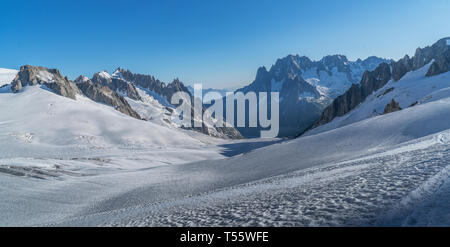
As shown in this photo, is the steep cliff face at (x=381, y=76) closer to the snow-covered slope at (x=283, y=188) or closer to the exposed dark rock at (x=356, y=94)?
the exposed dark rock at (x=356, y=94)

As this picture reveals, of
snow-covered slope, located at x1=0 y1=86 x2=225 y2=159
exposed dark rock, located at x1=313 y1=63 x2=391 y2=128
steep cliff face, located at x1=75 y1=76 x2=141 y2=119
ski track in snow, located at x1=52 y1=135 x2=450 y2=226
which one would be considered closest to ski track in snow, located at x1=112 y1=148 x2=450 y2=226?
ski track in snow, located at x1=52 y1=135 x2=450 y2=226

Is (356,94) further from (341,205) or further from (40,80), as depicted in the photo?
(40,80)

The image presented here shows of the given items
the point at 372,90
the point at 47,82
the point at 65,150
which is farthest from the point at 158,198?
the point at 372,90

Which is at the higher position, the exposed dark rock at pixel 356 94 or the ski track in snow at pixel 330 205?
the exposed dark rock at pixel 356 94

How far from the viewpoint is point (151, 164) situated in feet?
118

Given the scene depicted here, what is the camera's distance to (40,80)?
9450 cm

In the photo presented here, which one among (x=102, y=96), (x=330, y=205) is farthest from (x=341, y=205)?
(x=102, y=96)

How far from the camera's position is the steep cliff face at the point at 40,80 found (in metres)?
88.9

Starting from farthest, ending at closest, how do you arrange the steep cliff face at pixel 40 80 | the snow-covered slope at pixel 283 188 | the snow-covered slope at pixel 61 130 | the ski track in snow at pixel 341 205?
the steep cliff face at pixel 40 80 < the snow-covered slope at pixel 61 130 < the snow-covered slope at pixel 283 188 < the ski track in snow at pixel 341 205

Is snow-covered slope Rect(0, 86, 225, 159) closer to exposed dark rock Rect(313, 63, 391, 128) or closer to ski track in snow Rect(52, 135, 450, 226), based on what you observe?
ski track in snow Rect(52, 135, 450, 226)

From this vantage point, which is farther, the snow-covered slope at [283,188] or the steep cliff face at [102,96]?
the steep cliff face at [102,96]

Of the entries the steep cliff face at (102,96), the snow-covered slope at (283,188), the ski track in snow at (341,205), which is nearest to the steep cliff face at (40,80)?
the steep cliff face at (102,96)

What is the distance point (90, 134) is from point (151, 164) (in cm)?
2606
